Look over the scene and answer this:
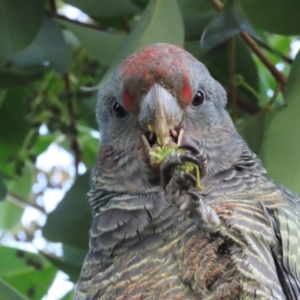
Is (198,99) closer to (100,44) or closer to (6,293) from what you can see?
(100,44)

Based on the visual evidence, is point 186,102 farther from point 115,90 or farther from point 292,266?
point 292,266

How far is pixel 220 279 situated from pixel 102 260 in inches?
9.2

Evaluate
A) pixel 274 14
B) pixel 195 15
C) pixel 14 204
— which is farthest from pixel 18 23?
pixel 14 204

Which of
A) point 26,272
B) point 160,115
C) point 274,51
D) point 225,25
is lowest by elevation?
point 26,272

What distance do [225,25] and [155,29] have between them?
134mm

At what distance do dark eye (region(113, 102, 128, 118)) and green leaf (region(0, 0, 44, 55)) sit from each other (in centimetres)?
21

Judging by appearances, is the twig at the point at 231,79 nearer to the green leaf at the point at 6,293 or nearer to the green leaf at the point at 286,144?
the green leaf at the point at 286,144

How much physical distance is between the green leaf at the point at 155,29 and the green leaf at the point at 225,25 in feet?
0.21

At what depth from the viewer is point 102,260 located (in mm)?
1074

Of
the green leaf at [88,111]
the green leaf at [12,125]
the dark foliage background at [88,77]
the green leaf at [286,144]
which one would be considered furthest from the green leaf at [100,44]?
the green leaf at [286,144]

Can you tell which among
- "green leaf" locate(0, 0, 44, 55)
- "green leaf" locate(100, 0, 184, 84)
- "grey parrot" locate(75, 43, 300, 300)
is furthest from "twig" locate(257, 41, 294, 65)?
"green leaf" locate(0, 0, 44, 55)

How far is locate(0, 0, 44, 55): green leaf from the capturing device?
1.18 m

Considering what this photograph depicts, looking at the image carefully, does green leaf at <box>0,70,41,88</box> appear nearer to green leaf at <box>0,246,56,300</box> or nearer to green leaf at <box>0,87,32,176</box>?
green leaf at <box>0,87,32,176</box>

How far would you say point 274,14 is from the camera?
1165 mm
